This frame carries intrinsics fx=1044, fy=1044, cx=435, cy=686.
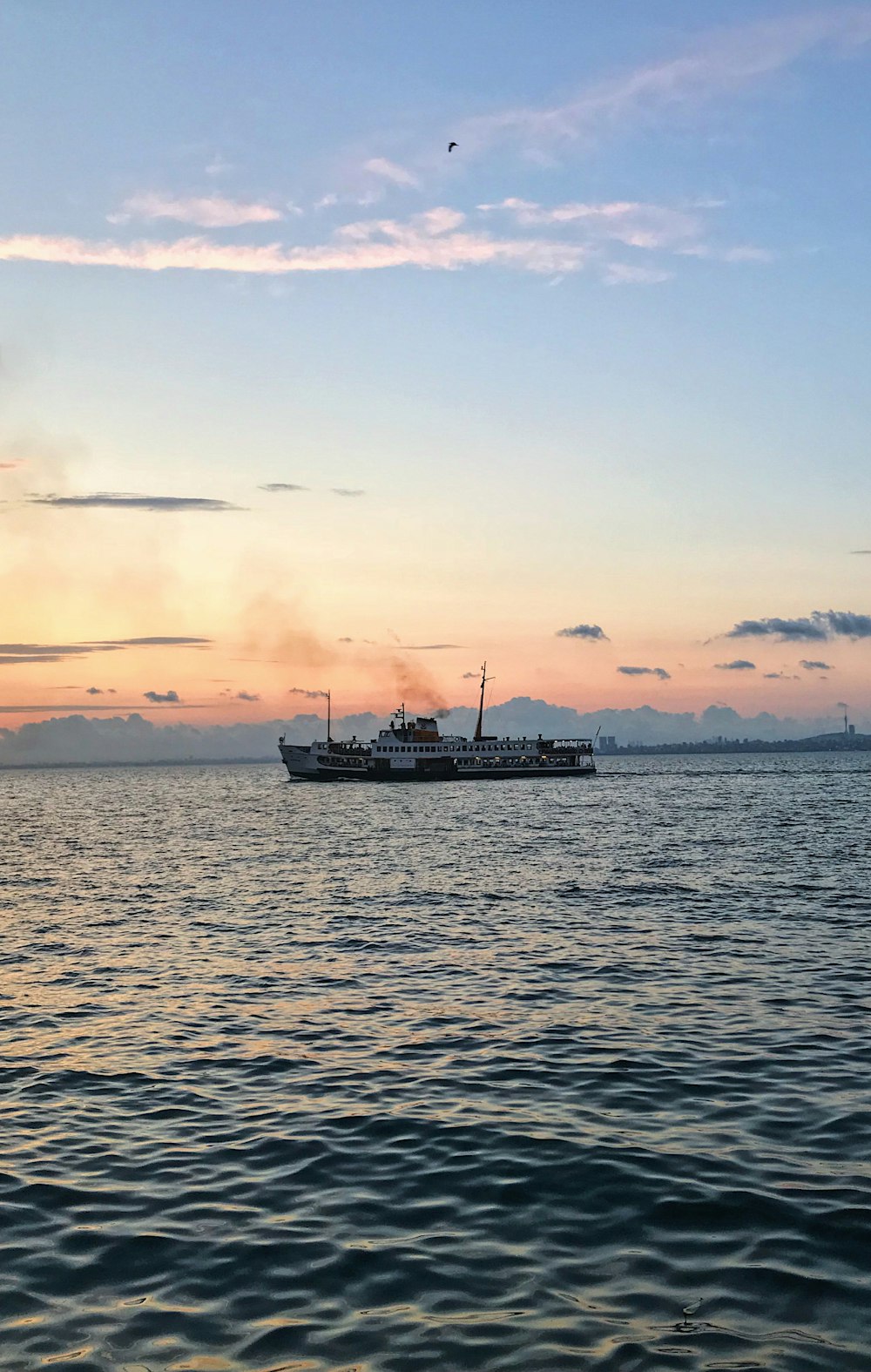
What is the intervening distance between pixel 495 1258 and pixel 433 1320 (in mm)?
1455

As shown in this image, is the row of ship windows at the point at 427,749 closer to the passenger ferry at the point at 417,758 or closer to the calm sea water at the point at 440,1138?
the passenger ferry at the point at 417,758

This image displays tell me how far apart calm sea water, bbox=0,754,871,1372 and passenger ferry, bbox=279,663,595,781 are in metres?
131

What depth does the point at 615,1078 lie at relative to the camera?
57.6 feet

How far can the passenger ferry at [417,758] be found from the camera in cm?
17012

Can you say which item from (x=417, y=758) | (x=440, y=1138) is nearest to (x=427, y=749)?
(x=417, y=758)

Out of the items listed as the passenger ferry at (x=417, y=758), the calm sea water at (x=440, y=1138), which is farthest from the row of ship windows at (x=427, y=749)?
the calm sea water at (x=440, y=1138)

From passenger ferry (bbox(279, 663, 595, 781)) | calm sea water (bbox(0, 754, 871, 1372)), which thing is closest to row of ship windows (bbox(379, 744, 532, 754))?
passenger ferry (bbox(279, 663, 595, 781))

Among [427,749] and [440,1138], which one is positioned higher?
[427,749]

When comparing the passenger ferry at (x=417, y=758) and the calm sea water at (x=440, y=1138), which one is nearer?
the calm sea water at (x=440, y=1138)

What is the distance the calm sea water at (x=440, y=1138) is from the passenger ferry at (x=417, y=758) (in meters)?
131

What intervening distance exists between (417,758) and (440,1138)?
156 meters

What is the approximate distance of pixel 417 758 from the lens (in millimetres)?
170500

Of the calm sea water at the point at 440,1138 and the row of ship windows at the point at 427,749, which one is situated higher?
the row of ship windows at the point at 427,749

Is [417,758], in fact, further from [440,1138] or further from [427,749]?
[440,1138]
